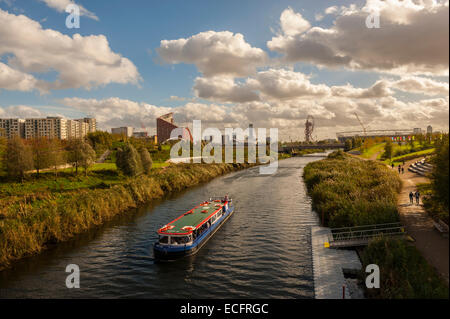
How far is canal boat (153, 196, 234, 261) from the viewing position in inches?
1037

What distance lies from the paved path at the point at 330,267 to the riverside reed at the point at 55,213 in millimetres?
26167

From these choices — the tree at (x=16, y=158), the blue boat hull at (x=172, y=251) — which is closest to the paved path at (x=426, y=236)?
the blue boat hull at (x=172, y=251)

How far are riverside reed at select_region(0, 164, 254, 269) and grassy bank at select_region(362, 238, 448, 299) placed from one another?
29522 millimetres

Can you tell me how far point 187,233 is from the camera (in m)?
27.2

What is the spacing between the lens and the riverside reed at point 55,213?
26.3 m

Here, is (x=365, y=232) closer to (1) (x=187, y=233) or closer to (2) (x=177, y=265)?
(1) (x=187, y=233)

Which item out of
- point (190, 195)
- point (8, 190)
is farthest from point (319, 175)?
point (8, 190)

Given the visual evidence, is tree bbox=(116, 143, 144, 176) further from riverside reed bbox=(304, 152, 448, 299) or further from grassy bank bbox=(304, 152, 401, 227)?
riverside reed bbox=(304, 152, 448, 299)

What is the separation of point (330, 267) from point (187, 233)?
42.5ft

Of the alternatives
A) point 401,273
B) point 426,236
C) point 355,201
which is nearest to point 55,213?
point 401,273

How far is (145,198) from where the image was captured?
5062 centimetres

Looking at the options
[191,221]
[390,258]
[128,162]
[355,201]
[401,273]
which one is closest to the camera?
[401,273]

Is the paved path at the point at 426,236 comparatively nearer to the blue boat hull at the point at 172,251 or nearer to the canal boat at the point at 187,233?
the blue boat hull at the point at 172,251
